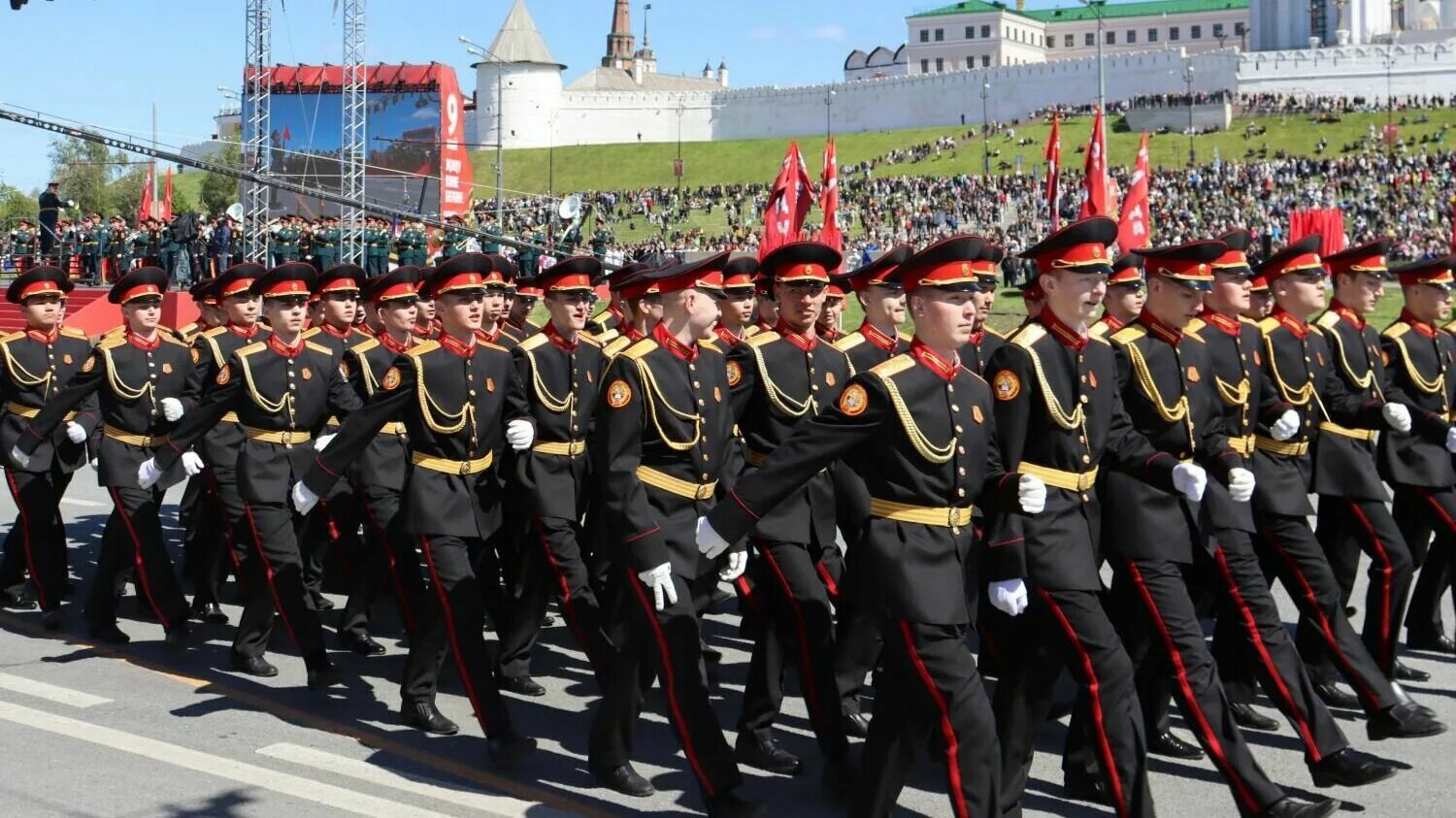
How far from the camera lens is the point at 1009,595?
18.0 feet

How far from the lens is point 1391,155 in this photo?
2586 inches

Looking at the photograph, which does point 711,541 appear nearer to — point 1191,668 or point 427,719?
point 1191,668

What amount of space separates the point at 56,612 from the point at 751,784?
16.6ft

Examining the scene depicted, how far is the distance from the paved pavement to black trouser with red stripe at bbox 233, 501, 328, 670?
0.23 meters

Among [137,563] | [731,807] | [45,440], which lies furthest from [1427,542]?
[45,440]

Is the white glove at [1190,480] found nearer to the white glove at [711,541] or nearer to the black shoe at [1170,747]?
the black shoe at [1170,747]

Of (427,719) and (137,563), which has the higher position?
(137,563)

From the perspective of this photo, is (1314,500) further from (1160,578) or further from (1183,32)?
(1183,32)

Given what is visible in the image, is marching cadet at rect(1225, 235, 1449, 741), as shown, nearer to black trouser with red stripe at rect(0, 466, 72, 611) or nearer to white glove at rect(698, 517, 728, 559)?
white glove at rect(698, 517, 728, 559)

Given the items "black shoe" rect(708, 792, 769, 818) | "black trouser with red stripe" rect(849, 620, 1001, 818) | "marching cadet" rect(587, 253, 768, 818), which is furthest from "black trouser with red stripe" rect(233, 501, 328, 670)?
"black trouser with red stripe" rect(849, 620, 1001, 818)

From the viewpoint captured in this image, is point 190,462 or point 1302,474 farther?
point 190,462

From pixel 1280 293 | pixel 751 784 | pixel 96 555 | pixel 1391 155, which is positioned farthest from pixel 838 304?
pixel 1391 155

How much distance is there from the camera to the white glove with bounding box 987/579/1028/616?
546cm

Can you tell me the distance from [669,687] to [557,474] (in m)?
2.18
